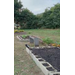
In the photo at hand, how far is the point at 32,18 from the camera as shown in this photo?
17.1 m

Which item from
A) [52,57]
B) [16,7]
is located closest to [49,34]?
[52,57]

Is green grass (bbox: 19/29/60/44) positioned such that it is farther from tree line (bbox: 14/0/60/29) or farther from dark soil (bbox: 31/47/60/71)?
tree line (bbox: 14/0/60/29)

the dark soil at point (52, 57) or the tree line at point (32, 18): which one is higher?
the tree line at point (32, 18)

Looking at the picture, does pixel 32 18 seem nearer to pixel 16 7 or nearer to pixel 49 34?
pixel 16 7

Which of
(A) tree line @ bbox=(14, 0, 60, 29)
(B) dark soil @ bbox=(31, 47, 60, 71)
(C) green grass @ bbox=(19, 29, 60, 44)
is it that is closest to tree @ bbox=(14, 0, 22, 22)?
(A) tree line @ bbox=(14, 0, 60, 29)

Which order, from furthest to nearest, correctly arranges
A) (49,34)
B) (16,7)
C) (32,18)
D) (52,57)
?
(32,18) < (16,7) < (49,34) < (52,57)

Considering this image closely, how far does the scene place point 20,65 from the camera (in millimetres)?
3490

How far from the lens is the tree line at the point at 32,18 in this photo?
16594mm

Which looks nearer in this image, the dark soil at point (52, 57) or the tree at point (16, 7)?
the dark soil at point (52, 57)

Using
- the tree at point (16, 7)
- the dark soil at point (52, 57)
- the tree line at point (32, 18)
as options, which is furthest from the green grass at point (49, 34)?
the tree at point (16, 7)

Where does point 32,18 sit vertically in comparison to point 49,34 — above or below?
above

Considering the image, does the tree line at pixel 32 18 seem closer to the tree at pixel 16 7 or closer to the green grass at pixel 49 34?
the tree at pixel 16 7

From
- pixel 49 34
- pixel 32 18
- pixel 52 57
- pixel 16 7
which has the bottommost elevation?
pixel 52 57

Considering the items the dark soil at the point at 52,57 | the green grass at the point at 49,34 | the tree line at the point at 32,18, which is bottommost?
the dark soil at the point at 52,57
